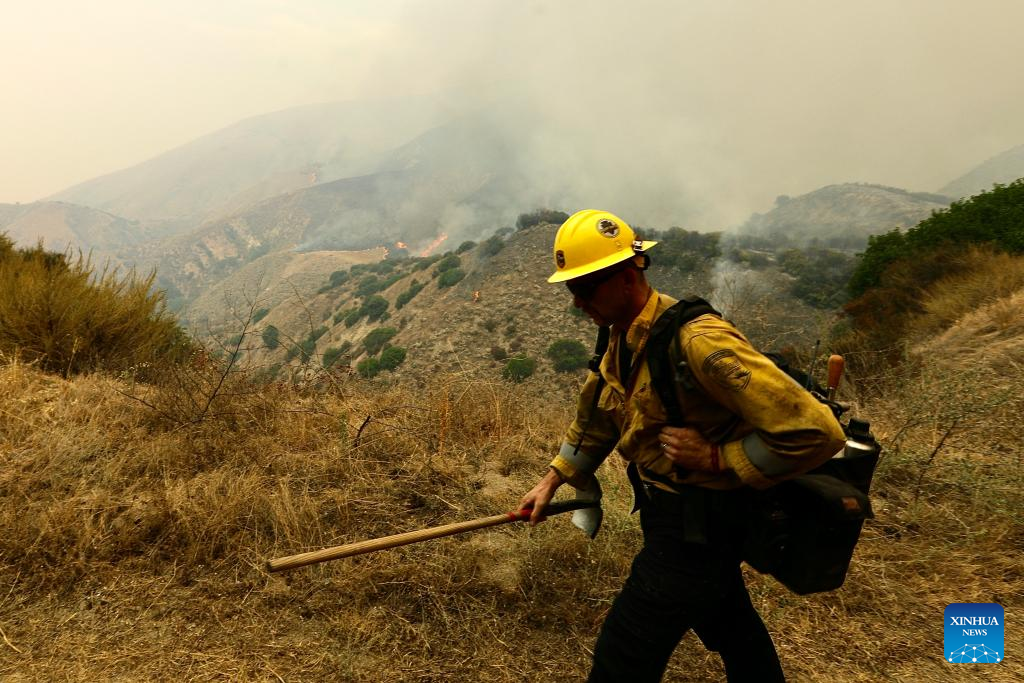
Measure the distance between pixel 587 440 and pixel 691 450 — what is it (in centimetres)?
61

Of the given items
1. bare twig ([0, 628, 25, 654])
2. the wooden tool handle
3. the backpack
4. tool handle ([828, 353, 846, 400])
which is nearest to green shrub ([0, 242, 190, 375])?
bare twig ([0, 628, 25, 654])

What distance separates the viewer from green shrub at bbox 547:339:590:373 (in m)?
41.3

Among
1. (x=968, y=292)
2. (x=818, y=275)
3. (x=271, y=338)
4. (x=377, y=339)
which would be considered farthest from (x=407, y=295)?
(x=271, y=338)

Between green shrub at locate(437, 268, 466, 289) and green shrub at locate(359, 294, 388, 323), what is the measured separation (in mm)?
7837

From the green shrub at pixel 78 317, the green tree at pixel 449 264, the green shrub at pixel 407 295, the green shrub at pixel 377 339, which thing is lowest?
the green shrub at pixel 377 339

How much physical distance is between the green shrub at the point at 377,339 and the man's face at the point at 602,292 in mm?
51844

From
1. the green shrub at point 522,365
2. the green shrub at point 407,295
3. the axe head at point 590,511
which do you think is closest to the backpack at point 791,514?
the axe head at point 590,511

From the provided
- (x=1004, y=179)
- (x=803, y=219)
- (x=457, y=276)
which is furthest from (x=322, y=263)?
Answer: (x=1004, y=179)

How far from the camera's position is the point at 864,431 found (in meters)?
1.68

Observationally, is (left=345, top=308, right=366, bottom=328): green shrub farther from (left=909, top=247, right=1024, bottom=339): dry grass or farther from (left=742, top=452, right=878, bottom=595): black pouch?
(left=742, top=452, right=878, bottom=595): black pouch

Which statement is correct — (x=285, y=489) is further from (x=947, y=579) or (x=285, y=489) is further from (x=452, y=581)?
(x=947, y=579)

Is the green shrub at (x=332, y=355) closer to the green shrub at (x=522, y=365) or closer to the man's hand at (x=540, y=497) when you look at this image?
the man's hand at (x=540, y=497)

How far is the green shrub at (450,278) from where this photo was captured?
59.2m

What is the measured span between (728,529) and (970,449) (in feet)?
13.5
